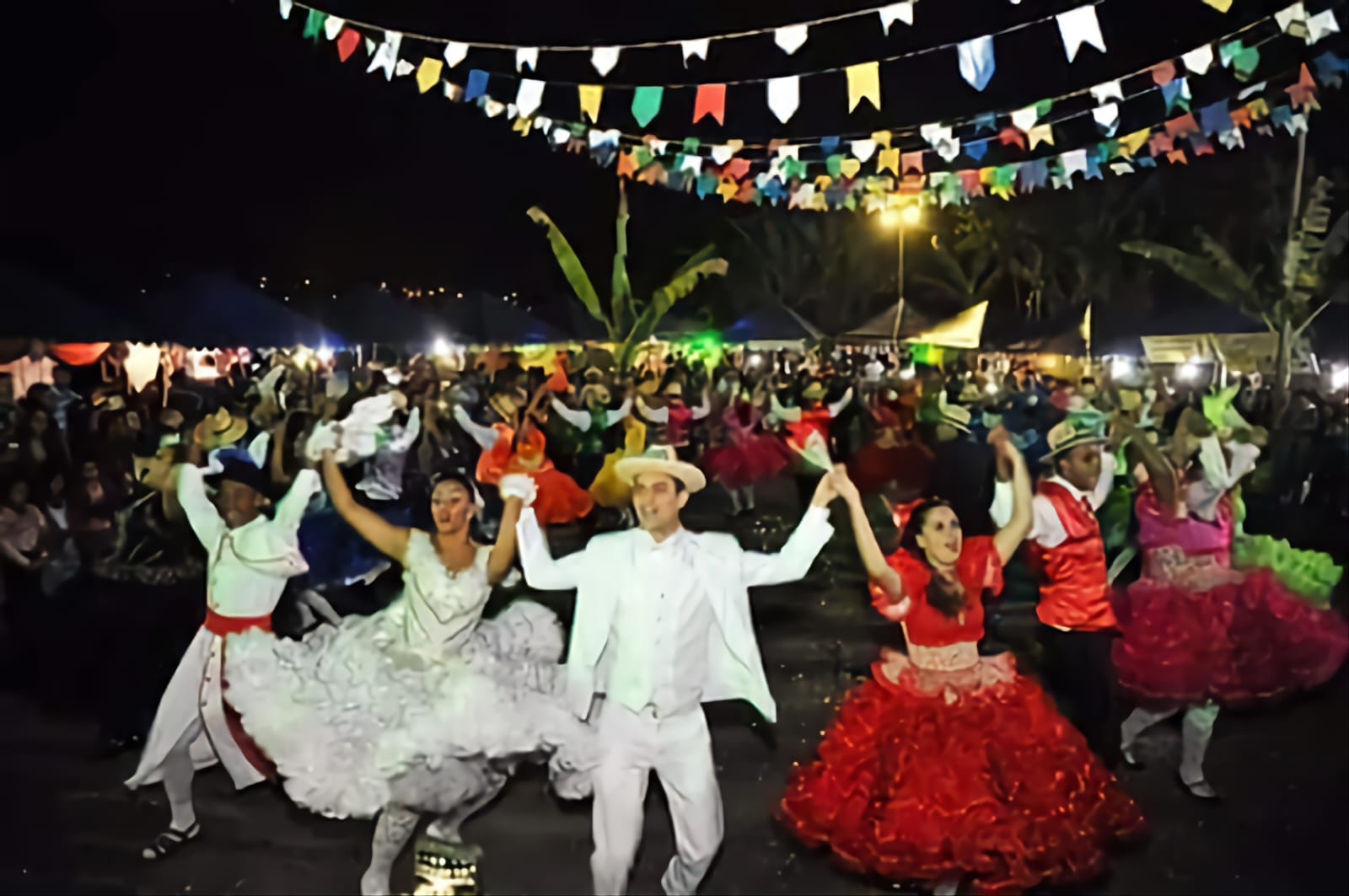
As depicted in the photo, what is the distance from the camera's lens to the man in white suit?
2.40m

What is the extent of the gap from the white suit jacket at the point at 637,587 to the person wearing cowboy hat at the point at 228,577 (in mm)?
610

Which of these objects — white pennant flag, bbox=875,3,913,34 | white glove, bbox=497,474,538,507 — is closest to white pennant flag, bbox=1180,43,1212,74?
white pennant flag, bbox=875,3,913,34

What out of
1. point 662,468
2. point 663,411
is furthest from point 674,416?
point 662,468

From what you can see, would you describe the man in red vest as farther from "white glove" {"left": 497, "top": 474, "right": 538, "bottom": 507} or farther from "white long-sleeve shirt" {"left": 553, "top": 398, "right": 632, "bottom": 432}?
"white glove" {"left": 497, "top": 474, "right": 538, "bottom": 507}

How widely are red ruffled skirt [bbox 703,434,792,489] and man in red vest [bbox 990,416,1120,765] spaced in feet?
1.70

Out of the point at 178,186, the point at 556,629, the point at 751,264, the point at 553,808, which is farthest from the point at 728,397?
the point at 178,186

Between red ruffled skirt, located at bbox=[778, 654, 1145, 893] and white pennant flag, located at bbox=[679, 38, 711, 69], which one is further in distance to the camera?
white pennant flag, located at bbox=[679, 38, 711, 69]

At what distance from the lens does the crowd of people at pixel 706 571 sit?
93.8 inches

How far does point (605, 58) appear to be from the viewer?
8.05ft

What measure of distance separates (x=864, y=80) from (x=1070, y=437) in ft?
3.17

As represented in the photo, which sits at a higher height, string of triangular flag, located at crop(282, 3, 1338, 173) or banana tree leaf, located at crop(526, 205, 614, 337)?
string of triangular flag, located at crop(282, 3, 1338, 173)

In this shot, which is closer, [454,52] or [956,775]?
[956,775]

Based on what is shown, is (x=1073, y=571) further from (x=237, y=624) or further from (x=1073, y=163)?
(x=237, y=624)

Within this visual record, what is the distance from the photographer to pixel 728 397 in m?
2.42
